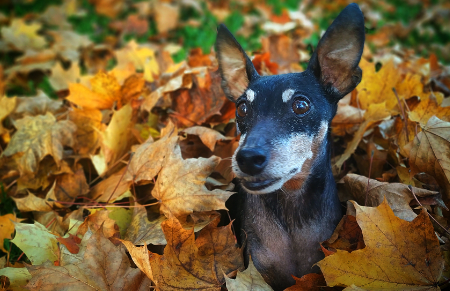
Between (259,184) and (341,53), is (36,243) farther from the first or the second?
(341,53)

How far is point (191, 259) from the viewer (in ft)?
6.44

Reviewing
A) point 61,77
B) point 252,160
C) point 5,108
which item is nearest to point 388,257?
point 252,160

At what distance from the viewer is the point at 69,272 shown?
1.83 metres

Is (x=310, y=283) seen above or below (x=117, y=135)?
below

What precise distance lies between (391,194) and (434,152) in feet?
1.02

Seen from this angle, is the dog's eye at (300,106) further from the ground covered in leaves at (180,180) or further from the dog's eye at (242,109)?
the ground covered in leaves at (180,180)

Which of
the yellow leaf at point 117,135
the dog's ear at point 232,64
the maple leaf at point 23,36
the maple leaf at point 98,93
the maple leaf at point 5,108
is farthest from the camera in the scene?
the maple leaf at point 23,36

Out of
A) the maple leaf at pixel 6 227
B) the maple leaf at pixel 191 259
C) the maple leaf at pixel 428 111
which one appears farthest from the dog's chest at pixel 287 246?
the maple leaf at pixel 6 227

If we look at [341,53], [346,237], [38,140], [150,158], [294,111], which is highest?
[341,53]

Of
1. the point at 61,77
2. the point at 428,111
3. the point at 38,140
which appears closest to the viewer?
the point at 428,111

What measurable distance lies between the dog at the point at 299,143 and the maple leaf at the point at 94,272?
640 mm

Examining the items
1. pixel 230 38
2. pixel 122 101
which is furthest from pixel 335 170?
pixel 122 101

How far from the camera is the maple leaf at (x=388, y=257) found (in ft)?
5.90

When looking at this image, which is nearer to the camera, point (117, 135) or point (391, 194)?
point (391, 194)
